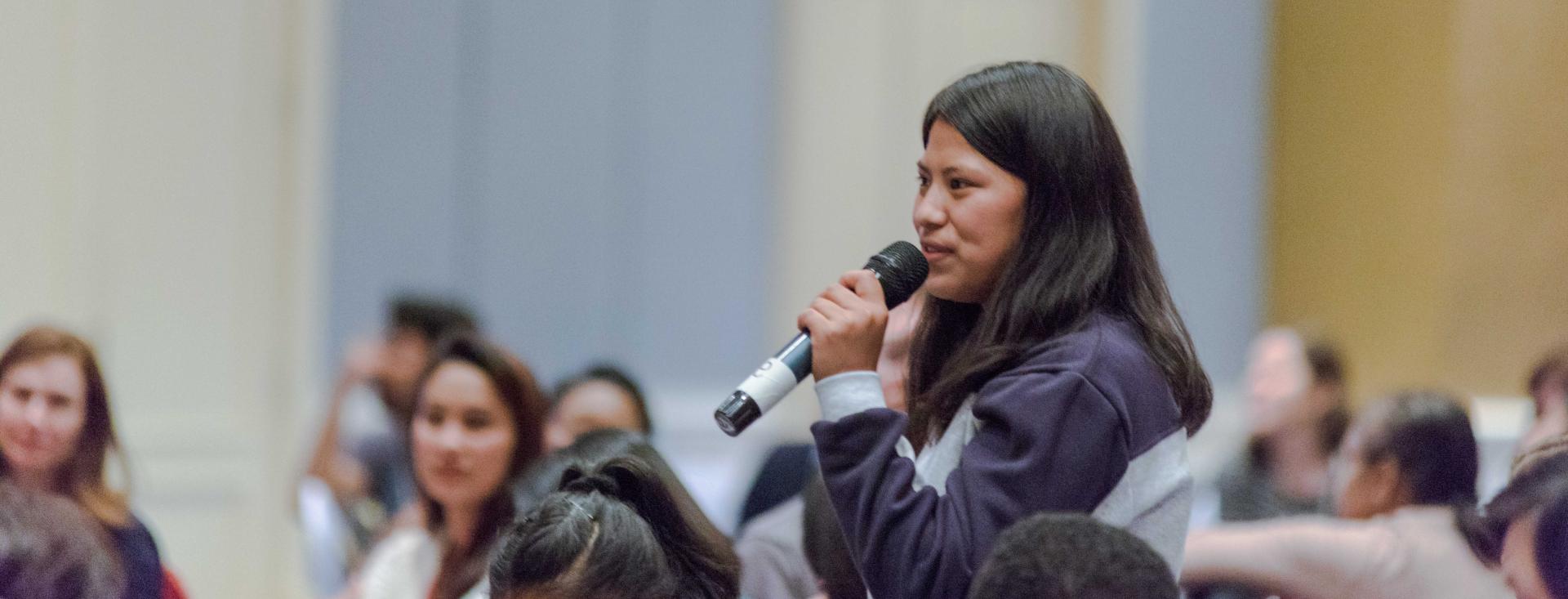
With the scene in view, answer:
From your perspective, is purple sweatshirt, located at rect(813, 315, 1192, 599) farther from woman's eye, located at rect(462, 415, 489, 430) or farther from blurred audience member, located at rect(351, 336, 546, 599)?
woman's eye, located at rect(462, 415, 489, 430)

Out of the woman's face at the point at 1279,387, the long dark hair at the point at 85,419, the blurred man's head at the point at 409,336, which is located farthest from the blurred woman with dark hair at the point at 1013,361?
the blurred man's head at the point at 409,336

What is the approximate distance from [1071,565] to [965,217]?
A: 46cm

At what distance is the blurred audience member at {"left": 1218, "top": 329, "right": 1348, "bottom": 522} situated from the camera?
4188 mm

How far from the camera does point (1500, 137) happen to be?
5.09 meters

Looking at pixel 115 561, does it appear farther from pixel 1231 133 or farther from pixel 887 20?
pixel 1231 133

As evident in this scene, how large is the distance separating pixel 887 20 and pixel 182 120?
2.21m

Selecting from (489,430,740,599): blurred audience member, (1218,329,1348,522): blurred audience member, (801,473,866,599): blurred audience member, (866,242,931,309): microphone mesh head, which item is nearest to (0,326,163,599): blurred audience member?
(489,430,740,599): blurred audience member

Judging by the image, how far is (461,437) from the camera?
3.19 m

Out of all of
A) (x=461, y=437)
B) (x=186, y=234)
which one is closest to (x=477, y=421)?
(x=461, y=437)

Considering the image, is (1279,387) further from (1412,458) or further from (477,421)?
(477,421)

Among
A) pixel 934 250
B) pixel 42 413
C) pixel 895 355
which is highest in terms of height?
pixel 934 250

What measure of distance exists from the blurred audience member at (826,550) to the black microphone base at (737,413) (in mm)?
630

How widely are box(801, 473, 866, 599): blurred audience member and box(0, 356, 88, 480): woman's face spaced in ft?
3.63

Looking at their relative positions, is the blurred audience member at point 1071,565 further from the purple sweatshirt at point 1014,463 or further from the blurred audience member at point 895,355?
the blurred audience member at point 895,355
